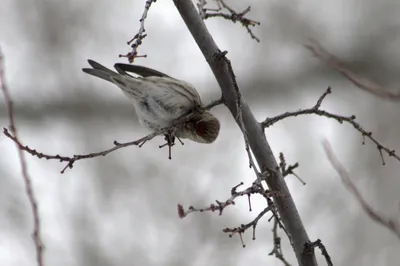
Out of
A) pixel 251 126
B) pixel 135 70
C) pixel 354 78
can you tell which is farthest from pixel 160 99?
pixel 354 78

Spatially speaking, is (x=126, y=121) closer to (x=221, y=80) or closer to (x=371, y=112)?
(x=371, y=112)

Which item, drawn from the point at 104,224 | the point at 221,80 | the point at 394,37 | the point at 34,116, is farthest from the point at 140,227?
the point at 221,80

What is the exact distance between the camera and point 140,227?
7164 millimetres

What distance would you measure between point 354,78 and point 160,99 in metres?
1.58

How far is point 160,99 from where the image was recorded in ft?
10.4

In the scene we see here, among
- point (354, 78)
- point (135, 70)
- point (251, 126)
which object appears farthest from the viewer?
point (135, 70)

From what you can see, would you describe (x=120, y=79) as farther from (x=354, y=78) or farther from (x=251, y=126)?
(x=354, y=78)

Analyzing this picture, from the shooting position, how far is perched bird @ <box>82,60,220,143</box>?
3127 mm

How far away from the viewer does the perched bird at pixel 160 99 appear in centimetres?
313

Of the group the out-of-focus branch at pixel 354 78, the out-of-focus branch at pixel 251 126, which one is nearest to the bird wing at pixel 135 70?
the out-of-focus branch at pixel 251 126

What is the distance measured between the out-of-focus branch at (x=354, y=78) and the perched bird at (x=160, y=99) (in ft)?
3.69

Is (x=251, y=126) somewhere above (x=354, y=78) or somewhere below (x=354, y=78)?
above

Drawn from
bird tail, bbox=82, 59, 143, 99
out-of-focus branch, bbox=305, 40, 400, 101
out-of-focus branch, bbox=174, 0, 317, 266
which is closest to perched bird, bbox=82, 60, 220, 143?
bird tail, bbox=82, 59, 143, 99

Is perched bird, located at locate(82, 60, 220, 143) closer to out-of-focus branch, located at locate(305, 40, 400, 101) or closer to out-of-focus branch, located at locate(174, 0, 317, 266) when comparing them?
out-of-focus branch, located at locate(174, 0, 317, 266)
